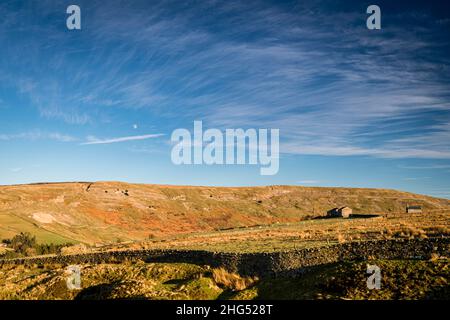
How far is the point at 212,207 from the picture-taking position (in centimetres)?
12962

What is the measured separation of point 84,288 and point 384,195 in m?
149

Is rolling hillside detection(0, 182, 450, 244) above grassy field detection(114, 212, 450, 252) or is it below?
below

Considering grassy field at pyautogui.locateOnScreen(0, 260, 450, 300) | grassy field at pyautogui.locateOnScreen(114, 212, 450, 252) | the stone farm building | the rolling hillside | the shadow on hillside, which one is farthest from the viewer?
the rolling hillside

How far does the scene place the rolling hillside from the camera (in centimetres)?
8569

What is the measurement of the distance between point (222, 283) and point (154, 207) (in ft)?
318

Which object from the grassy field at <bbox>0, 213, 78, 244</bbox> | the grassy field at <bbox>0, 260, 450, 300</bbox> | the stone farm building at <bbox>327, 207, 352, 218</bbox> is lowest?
the grassy field at <bbox>0, 213, 78, 244</bbox>

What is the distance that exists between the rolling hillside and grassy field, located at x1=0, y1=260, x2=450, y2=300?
1684 inches

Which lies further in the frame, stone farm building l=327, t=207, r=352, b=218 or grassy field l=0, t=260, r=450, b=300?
stone farm building l=327, t=207, r=352, b=218

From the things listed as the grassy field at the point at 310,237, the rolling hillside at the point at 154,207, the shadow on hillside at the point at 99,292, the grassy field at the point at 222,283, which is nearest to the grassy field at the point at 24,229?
the rolling hillside at the point at 154,207

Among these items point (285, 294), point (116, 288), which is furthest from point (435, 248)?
point (116, 288)

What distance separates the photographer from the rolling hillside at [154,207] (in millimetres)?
85688

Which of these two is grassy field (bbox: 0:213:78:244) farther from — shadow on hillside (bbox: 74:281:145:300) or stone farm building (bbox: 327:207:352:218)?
stone farm building (bbox: 327:207:352:218)

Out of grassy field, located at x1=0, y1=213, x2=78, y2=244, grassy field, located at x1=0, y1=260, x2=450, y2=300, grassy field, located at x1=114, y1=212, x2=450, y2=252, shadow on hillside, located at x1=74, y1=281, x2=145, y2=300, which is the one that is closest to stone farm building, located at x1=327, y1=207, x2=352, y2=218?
grassy field, located at x1=114, y1=212, x2=450, y2=252
